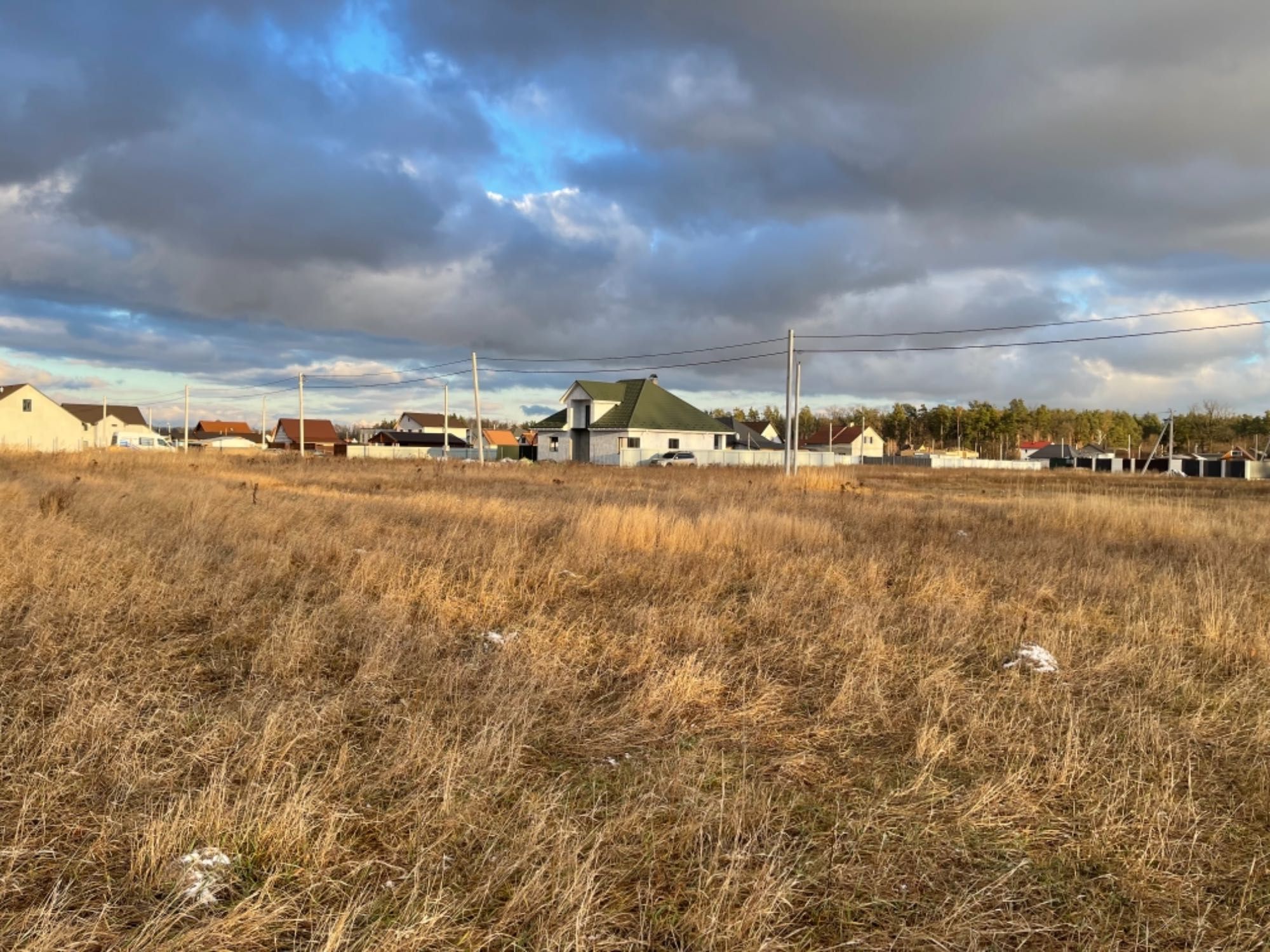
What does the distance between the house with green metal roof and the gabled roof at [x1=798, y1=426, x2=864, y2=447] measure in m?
48.3

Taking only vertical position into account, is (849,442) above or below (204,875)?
above

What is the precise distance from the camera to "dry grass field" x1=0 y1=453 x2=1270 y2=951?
2.66 metres

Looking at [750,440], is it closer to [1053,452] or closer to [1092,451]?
[1053,452]

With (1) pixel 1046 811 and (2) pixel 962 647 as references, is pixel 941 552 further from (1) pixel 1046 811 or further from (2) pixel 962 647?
(1) pixel 1046 811

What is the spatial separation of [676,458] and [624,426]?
480 centimetres

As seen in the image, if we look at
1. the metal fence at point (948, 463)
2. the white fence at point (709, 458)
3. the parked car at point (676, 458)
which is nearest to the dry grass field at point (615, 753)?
the parked car at point (676, 458)

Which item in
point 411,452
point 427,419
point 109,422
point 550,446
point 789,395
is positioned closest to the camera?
point 789,395

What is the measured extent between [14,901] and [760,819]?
8.91 feet

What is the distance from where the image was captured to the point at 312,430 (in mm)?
106250

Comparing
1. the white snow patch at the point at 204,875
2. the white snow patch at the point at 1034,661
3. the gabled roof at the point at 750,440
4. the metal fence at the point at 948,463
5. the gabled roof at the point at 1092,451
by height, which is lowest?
the white snow patch at the point at 1034,661

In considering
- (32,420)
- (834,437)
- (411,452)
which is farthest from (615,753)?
(834,437)

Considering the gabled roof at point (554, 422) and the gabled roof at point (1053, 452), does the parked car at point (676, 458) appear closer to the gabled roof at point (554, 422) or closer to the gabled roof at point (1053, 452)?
the gabled roof at point (554, 422)

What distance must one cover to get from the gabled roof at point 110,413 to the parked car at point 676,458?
67.7 metres

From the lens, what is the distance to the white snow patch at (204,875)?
256 centimetres
